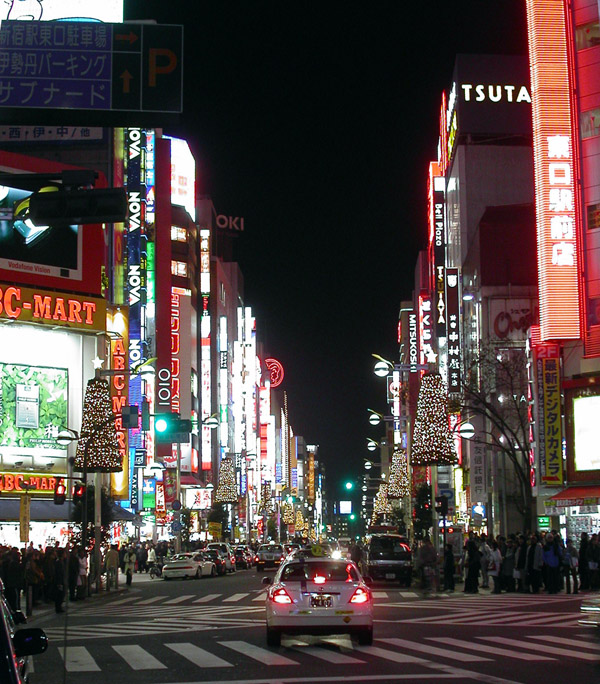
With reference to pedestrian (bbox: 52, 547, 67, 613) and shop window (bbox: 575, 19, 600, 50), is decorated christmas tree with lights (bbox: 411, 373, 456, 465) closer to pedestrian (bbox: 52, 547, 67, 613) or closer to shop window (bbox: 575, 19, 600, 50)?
pedestrian (bbox: 52, 547, 67, 613)

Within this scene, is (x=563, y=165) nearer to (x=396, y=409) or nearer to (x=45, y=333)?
(x=45, y=333)

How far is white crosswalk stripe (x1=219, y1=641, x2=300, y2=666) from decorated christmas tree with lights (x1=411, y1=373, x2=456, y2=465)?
2099 centimetres

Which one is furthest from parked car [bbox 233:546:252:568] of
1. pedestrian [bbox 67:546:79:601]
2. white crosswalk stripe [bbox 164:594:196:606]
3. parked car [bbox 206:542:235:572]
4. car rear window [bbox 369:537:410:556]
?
white crosswalk stripe [bbox 164:594:196:606]

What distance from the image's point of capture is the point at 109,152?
7131 centimetres

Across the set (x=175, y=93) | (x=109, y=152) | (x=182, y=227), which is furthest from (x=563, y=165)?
(x=182, y=227)

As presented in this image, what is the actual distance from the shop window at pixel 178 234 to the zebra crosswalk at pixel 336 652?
8477 cm

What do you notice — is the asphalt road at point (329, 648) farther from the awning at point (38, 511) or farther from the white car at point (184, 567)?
the awning at point (38, 511)

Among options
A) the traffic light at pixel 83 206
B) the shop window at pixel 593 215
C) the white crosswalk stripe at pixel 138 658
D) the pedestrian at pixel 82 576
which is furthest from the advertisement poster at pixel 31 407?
the traffic light at pixel 83 206

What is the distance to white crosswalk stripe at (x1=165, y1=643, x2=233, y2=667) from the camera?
52.1 ft

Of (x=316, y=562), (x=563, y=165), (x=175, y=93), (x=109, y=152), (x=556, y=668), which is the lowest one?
(x=556, y=668)

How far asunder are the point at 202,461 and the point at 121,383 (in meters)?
48.0

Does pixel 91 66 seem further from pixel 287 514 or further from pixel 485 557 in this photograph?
pixel 287 514

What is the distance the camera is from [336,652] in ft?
56.8

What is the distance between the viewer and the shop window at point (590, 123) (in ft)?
142
